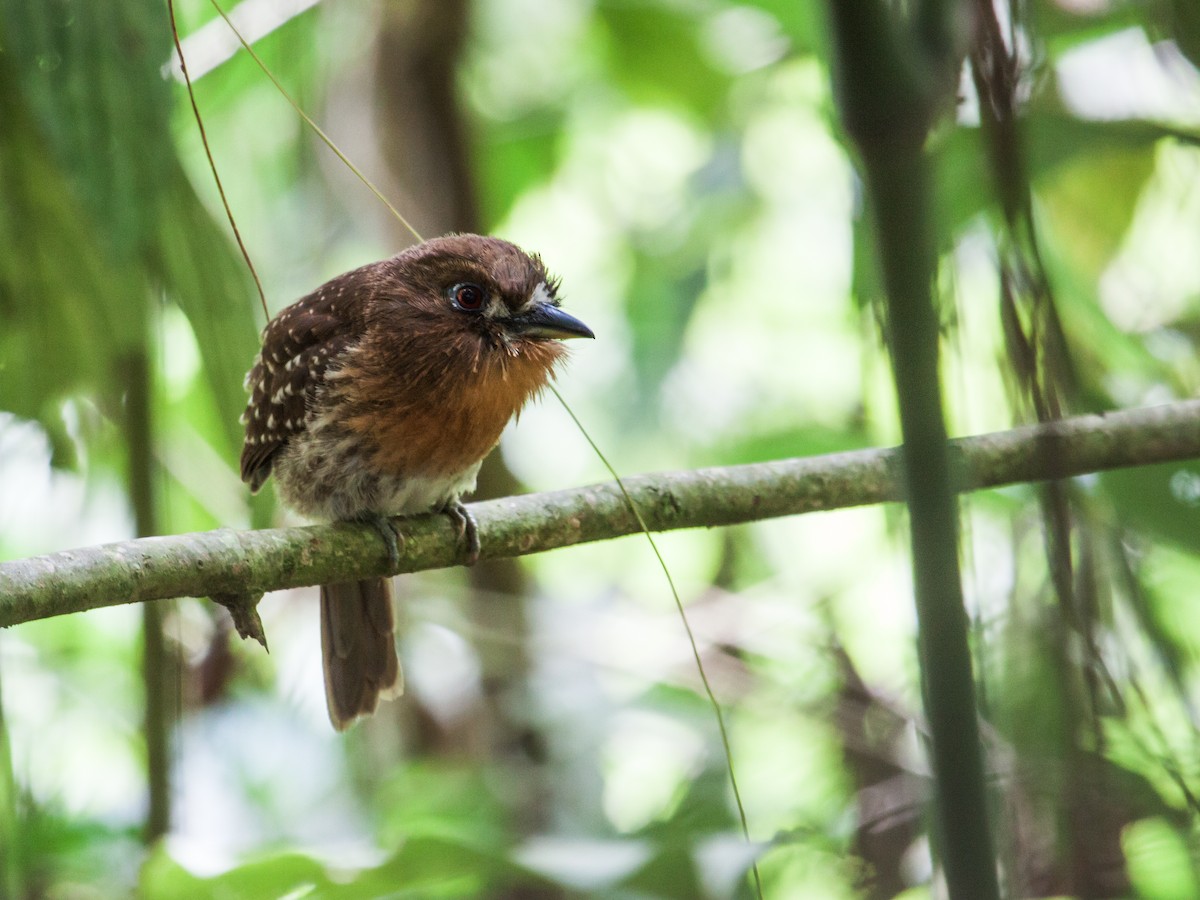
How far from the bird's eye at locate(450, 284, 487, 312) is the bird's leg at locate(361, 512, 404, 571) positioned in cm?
50

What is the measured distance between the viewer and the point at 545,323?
105 inches

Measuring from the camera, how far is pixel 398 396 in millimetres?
2611

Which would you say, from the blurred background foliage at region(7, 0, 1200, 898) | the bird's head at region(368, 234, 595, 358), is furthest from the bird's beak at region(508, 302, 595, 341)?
the blurred background foliage at region(7, 0, 1200, 898)

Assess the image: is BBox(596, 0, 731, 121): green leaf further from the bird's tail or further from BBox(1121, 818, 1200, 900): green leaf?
BBox(1121, 818, 1200, 900): green leaf

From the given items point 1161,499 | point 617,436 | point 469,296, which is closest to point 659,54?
point 617,436

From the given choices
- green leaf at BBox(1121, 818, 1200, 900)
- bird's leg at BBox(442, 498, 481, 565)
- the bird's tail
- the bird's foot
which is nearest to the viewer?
green leaf at BBox(1121, 818, 1200, 900)

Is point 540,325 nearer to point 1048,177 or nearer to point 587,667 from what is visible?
point 1048,177

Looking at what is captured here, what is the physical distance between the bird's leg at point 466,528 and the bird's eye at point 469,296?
1.50 feet

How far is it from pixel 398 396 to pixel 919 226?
2.04 metres

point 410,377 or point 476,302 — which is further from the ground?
point 476,302

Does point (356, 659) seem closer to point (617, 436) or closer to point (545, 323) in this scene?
point (545, 323)

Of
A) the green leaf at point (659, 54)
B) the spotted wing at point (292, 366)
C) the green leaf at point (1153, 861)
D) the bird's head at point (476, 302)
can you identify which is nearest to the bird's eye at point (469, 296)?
the bird's head at point (476, 302)

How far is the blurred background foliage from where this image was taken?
1.21 m

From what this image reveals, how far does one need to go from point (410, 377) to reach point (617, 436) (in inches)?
77.1
